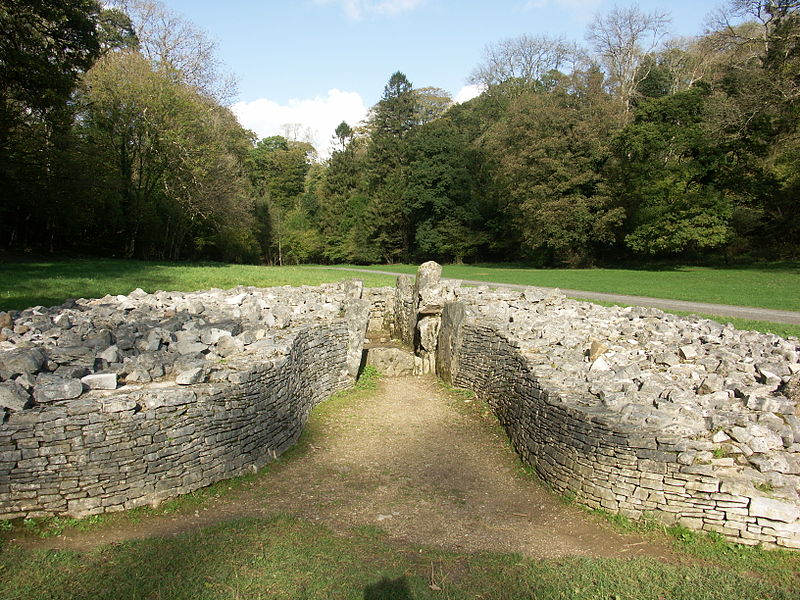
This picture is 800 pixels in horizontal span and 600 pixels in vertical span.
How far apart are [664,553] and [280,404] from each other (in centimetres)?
508

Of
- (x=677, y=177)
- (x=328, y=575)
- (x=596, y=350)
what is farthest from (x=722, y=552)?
(x=677, y=177)

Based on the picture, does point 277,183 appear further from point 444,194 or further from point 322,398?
point 322,398

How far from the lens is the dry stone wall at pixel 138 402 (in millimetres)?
5012

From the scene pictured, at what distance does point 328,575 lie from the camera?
4.54 meters

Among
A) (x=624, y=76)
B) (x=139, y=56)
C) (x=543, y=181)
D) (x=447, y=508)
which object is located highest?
(x=624, y=76)

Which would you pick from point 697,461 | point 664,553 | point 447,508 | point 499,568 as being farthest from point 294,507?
point 697,461

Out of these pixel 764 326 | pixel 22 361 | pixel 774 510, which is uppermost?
pixel 22 361

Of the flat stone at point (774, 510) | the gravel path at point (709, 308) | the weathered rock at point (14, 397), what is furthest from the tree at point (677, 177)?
the weathered rock at point (14, 397)

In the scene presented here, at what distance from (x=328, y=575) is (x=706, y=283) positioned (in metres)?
21.8

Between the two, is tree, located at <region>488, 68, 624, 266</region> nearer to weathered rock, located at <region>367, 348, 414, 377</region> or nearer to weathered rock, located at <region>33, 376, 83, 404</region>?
weathered rock, located at <region>367, 348, 414, 377</region>

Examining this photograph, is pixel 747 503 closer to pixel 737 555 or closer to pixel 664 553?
pixel 737 555

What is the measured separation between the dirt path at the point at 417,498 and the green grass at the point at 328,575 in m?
0.30

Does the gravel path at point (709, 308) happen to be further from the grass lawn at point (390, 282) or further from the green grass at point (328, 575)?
the green grass at point (328, 575)

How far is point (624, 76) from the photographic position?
39812 millimetres
